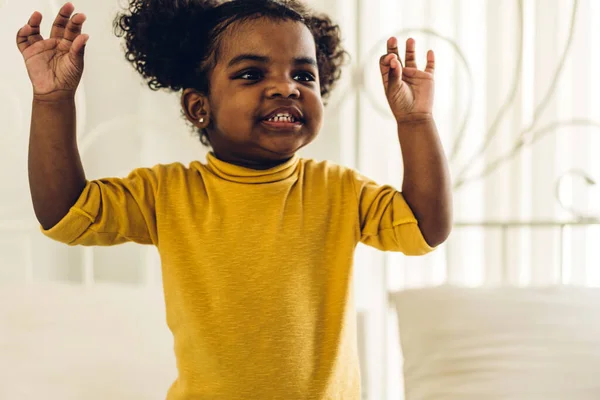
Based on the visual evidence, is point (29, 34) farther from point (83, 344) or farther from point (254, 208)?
point (83, 344)

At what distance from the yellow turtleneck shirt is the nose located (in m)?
0.13

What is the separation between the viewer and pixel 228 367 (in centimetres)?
95

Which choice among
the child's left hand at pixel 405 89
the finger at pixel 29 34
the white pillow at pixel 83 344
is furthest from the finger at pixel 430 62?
the white pillow at pixel 83 344

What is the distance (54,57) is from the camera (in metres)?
0.90

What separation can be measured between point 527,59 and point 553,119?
0.15 meters

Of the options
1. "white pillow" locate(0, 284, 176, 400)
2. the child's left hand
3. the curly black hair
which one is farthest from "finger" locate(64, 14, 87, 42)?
"white pillow" locate(0, 284, 176, 400)

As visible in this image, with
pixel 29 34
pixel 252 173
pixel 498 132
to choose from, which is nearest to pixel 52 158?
pixel 29 34

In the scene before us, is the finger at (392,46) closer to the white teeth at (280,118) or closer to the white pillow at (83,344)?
the white teeth at (280,118)

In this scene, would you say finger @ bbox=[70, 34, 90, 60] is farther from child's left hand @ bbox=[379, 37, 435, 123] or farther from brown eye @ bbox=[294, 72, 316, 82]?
child's left hand @ bbox=[379, 37, 435, 123]

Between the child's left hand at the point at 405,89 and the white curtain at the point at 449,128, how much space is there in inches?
18.9

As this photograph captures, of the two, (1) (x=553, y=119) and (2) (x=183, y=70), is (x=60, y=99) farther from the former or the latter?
(1) (x=553, y=119)

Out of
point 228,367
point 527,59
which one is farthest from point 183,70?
point 527,59

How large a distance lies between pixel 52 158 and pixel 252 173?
305 mm

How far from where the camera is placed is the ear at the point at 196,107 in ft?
3.49
